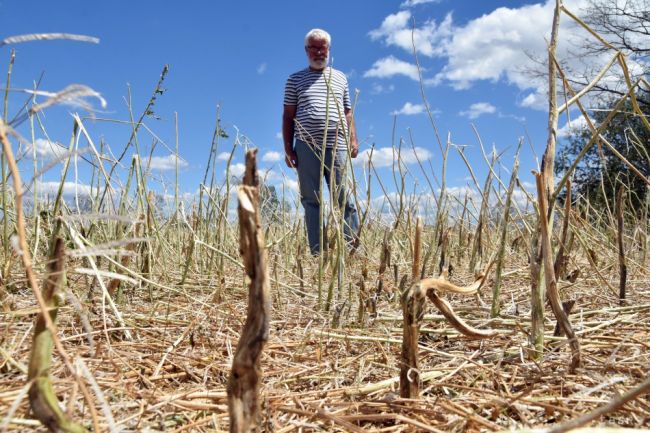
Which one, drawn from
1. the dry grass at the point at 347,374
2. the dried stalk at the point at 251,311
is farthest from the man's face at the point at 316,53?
the dried stalk at the point at 251,311

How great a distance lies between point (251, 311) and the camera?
0.47 metres

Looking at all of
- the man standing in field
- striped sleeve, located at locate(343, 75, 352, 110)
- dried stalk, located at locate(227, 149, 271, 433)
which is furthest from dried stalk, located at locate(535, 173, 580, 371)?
striped sleeve, located at locate(343, 75, 352, 110)

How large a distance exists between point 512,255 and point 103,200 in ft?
7.21

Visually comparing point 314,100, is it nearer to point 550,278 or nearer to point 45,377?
point 550,278

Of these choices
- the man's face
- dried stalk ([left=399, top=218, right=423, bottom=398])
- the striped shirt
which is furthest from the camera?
the man's face

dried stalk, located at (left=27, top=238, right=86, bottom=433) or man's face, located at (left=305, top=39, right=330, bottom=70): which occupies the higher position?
man's face, located at (left=305, top=39, right=330, bottom=70)

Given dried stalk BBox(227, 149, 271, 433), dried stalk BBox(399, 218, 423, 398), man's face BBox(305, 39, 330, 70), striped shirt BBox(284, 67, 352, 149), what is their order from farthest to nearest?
man's face BBox(305, 39, 330, 70), striped shirt BBox(284, 67, 352, 149), dried stalk BBox(399, 218, 423, 398), dried stalk BBox(227, 149, 271, 433)

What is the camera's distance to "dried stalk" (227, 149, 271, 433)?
46 cm

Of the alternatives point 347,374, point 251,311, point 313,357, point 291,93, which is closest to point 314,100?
point 291,93

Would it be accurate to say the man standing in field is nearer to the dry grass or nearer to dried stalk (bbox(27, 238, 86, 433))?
the dry grass

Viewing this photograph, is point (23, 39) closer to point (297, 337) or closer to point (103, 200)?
point (297, 337)

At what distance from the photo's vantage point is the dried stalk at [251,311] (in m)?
0.46

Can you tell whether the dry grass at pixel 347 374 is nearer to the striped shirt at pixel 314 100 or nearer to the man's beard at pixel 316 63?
the striped shirt at pixel 314 100

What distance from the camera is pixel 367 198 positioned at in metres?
1.73
